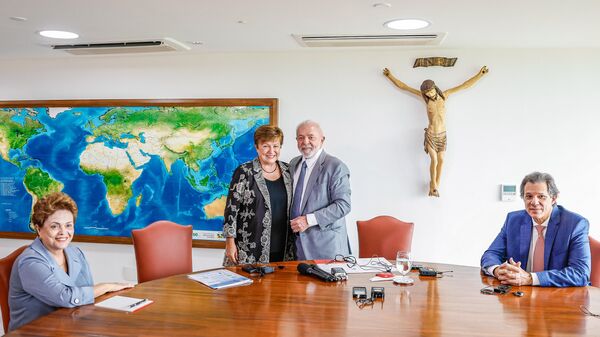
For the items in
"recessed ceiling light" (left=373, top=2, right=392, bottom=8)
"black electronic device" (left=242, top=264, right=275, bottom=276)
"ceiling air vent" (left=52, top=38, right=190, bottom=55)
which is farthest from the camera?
"ceiling air vent" (left=52, top=38, right=190, bottom=55)

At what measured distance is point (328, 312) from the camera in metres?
2.16

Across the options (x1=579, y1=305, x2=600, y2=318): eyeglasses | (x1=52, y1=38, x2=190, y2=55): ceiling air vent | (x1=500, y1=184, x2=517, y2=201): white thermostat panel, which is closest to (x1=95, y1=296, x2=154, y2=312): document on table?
(x1=579, y1=305, x2=600, y2=318): eyeglasses

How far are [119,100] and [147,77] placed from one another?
349 millimetres

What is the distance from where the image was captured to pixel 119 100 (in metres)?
4.89

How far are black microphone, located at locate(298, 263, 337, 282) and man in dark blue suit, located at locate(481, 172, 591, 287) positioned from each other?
86 cm

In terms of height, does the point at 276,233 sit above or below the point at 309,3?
below

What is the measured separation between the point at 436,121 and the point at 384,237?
3.96ft

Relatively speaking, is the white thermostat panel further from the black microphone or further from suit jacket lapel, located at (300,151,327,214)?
the black microphone

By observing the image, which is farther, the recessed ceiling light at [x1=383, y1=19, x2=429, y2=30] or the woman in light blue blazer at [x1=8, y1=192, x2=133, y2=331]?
the recessed ceiling light at [x1=383, y1=19, x2=429, y2=30]

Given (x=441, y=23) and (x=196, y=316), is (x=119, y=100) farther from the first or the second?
(x=196, y=316)

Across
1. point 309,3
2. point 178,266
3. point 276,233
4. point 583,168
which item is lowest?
point 178,266

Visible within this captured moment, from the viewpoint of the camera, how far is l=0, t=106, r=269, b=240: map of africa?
15.6ft

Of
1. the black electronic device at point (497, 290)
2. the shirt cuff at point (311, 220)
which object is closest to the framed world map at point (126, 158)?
A: the shirt cuff at point (311, 220)

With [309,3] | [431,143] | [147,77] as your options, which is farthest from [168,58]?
[431,143]
